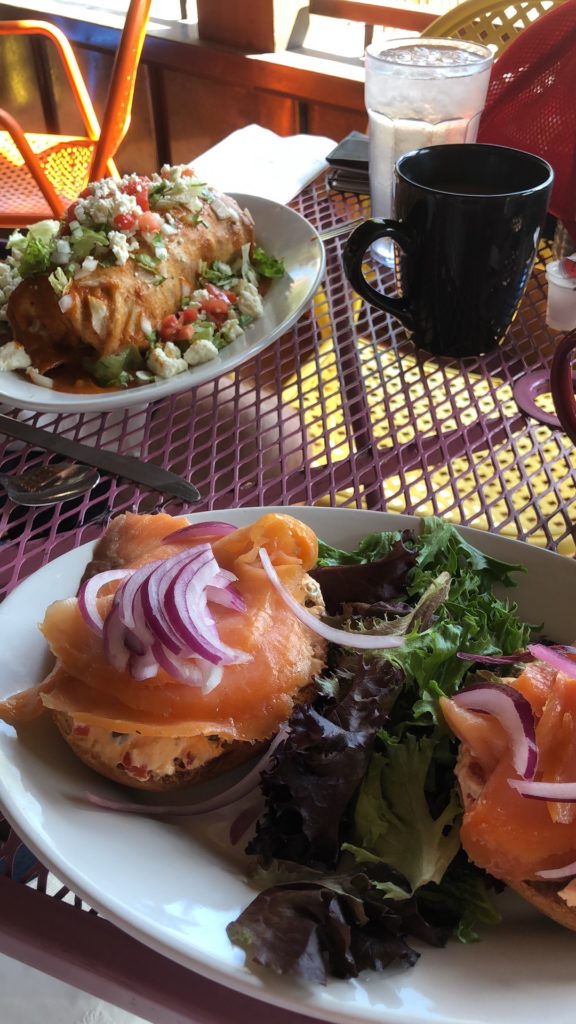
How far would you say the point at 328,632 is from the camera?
32.1 inches

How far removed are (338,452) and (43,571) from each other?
0.53 meters

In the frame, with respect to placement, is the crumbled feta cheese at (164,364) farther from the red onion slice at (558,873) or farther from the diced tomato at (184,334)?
the red onion slice at (558,873)

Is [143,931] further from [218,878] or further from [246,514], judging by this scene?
[246,514]

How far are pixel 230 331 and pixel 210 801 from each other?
0.91m

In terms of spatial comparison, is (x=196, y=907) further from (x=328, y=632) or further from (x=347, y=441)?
(x=347, y=441)

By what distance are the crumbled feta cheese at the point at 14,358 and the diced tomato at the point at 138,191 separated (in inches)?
16.6

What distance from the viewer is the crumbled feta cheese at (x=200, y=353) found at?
1.38 metres

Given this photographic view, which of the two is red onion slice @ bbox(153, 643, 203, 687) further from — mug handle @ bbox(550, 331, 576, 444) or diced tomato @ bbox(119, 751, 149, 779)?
mug handle @ bbox(550, 331, 576, 444)

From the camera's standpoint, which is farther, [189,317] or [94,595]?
[189,317]

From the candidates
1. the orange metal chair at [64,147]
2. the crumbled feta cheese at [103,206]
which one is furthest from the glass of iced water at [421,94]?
the orange metal chair at [64,147]

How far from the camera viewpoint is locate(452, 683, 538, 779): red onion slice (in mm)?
641

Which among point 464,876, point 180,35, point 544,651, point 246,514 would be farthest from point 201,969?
point 180,35

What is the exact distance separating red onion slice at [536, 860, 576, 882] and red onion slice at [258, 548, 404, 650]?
24cm

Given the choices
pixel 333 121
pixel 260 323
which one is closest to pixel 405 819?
pixel 260 323
